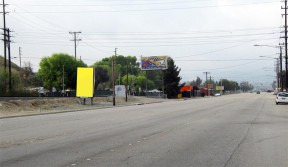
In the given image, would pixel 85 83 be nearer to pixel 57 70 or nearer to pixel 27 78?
pixel 57 70

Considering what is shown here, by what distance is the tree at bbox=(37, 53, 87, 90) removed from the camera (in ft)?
308

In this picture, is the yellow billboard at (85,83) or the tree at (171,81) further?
the tree at (171,81)

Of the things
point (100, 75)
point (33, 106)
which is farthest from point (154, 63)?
point (33, 106)

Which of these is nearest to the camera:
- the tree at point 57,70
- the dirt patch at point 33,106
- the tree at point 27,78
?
the dirt patch at point 33,106

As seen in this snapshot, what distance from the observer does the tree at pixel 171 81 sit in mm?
106688

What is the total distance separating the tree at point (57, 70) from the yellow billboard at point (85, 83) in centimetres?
3767

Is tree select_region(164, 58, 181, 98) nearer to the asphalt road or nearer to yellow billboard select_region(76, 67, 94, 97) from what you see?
yellow billboard select_region(76, 67, 94, 97)

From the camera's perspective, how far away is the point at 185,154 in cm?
1117

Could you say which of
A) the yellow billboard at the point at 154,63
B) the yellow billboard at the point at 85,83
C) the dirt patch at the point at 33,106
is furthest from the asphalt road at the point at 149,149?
the yellow billboard at the point at 154,63

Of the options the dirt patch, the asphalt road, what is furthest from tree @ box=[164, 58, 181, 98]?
the asphalt road

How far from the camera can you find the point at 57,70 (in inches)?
3693

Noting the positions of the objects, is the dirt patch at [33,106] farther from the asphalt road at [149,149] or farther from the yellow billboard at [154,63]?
the yellow billboard at [154,63]

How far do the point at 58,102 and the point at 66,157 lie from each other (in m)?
42.4

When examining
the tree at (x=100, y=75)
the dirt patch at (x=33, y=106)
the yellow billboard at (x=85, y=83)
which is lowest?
the dirt patch at (x=33, y=106)
